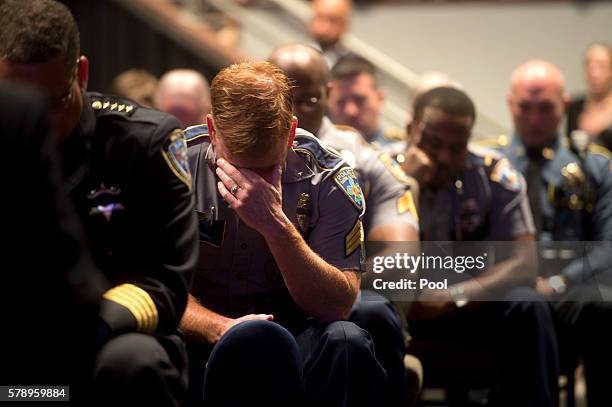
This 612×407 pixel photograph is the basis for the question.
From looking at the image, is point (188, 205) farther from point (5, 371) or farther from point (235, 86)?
point (5, 371)

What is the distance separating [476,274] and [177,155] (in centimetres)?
105

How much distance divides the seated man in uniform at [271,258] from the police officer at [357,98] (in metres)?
1.62

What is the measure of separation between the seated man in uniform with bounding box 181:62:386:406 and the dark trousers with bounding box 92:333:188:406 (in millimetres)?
207

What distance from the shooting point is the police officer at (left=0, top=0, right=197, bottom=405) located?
1990mm

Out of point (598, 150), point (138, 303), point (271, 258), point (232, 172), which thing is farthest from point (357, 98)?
point (138, 303)

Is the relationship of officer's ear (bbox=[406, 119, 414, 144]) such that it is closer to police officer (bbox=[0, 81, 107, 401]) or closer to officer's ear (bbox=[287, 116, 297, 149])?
officer's ear (bbox=[287, 116, 297, 149])

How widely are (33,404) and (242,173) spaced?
73 cm

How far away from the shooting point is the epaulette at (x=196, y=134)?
2572 millimetres

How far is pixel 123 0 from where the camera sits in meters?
6.98

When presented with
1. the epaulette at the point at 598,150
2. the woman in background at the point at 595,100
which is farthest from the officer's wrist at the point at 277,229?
the woman in background at the point at 595,100

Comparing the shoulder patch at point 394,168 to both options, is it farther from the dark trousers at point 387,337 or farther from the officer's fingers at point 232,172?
the officer's fingers at point 232,172

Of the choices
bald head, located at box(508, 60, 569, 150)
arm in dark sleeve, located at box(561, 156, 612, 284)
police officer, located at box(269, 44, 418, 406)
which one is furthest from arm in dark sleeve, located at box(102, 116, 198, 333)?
bald head, located at box(508, 60, 569, 150)

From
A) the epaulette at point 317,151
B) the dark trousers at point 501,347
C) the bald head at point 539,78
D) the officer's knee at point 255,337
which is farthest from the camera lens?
the bald head at point 539,78

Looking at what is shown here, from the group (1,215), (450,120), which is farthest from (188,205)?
(450,120)
